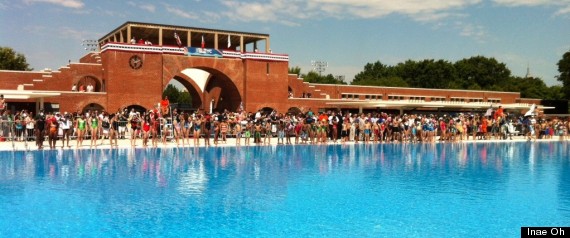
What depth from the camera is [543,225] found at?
26.1 ft

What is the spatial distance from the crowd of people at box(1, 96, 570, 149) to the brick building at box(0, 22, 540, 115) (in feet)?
15.0

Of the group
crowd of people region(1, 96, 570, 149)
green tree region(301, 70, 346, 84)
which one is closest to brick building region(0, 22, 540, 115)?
crowd of people region(1, 96, 570, 149)

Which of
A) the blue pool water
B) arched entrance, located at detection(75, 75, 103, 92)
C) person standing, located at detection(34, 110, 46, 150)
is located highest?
arched entrance, located at detection(75, 75, 103, 92)

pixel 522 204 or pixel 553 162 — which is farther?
pixel 553 162

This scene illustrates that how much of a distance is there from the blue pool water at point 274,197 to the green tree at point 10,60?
156ft

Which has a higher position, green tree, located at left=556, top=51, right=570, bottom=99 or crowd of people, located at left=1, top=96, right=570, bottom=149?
green tree, located at left=556, top=51, right=570, bottom=99

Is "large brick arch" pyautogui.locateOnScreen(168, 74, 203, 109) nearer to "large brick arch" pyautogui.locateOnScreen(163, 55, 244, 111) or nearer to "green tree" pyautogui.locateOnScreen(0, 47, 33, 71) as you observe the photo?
"large brick arch" pyautogui.locateOnScreen(163, 55, 244, 111)

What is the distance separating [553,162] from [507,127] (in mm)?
16561

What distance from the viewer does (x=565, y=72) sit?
6981 cm

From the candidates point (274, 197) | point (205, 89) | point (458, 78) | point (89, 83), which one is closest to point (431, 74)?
point (458, 78)

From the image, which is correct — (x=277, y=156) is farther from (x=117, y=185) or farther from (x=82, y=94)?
(x=82, y=94)

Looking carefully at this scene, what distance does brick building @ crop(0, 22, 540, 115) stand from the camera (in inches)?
1357

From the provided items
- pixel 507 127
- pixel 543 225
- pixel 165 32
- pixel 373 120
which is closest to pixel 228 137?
pixel 373 120

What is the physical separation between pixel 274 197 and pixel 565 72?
69811 mm
